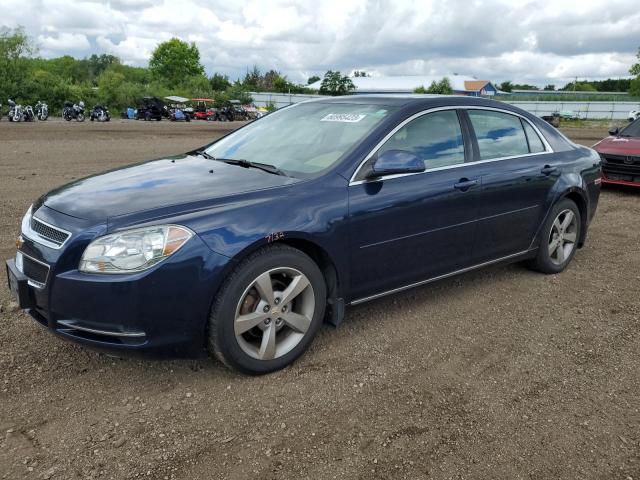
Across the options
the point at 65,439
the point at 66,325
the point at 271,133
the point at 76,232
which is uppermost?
the point at 271,133

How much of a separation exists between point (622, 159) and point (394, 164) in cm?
792

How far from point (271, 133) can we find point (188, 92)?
64856 mm

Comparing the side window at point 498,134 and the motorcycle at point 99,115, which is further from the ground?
the side window at point 498,134

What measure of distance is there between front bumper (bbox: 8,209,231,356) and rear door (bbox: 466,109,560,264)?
93.5 inches

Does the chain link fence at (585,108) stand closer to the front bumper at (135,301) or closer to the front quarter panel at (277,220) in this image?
the front quarter panel at (277,220)

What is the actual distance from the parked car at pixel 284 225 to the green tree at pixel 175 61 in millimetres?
97401

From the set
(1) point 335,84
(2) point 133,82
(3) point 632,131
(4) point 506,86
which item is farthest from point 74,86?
(4) point 506,86

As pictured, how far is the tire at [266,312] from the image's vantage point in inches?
122

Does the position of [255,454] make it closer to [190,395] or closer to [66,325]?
[190,395]

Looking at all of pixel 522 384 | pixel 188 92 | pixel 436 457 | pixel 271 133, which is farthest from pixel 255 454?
pixel 188 92

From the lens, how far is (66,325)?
299 cm

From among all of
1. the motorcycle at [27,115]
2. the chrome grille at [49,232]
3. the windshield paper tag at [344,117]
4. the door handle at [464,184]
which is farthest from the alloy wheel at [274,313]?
the motorcycle at [27,115]

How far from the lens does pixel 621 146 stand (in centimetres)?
996

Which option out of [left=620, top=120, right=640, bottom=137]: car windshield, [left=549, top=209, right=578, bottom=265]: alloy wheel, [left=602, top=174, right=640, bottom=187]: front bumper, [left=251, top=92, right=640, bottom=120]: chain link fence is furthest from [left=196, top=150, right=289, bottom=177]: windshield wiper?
[left=251, top=92, right=640, bottom=120]: chain link fence
